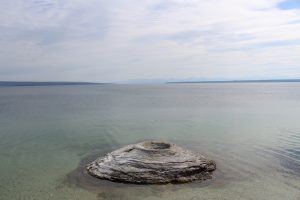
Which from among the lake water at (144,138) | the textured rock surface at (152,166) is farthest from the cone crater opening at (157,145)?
the lake water at (144,138)

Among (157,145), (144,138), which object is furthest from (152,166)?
(144,138)

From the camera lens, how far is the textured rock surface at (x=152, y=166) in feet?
53.8

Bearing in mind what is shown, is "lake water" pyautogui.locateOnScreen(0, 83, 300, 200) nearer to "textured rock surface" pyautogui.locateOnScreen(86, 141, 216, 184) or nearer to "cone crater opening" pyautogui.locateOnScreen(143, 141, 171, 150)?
"textured rock surface" pyautogui.locateOnScreen(86, 141, 216, 184)

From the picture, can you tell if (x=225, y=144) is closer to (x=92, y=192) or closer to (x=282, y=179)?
(x=282, y=179)

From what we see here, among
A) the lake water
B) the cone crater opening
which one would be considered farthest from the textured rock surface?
the lake water

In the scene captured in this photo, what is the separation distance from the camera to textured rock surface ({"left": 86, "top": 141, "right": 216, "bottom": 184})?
1641cm

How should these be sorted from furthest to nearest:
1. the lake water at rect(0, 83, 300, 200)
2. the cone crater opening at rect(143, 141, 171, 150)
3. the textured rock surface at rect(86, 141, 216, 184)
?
the cone crater opening at rect(143, 141, 171, 150) → the textured rock surface at rect(86, 141, 216, 184) → the lake water at rect(0, 83, 300, 200)

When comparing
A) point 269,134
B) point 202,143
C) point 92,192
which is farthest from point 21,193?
point 269,134

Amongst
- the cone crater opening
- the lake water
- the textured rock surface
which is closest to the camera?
the lake water

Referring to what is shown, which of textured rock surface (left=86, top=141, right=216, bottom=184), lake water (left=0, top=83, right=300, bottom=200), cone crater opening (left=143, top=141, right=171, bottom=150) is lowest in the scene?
lake water (left=0, top=83, right=300, bottom=200)

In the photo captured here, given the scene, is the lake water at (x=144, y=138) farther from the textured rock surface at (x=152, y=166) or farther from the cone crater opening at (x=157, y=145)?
the cone crater opening at (x=157, y=145)

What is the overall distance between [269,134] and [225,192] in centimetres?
1545

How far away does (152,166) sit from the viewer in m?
16.9

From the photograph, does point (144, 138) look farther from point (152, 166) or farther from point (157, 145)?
point (152, 166)
